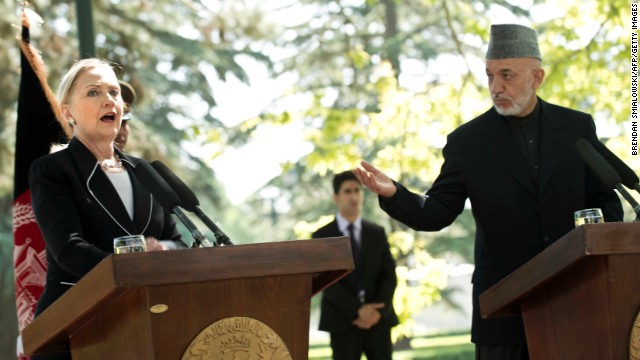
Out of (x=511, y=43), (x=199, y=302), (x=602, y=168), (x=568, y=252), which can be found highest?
(x=511, y=43)

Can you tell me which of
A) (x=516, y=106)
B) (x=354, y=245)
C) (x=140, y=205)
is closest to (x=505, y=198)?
(x=516, y=106)

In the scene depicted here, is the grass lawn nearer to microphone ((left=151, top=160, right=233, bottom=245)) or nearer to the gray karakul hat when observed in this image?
the gray karakul hat

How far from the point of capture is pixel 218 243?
3.82 meters

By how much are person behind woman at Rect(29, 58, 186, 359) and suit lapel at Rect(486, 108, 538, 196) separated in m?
1.51

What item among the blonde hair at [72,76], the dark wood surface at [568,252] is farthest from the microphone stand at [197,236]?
the dark wood surface at [568,252]

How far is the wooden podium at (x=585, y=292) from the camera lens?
157 inches

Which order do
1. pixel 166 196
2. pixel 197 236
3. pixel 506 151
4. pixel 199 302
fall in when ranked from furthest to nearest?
pixel 506 151 < pixel 166 196 < pixel 197 236 < pixel 199 302

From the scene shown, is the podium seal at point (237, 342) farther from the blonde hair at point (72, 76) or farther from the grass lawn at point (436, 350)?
the grass lawn at point (436, 350)

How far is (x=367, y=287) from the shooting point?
31.3 feet

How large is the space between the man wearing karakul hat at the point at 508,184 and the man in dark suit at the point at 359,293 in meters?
4.10

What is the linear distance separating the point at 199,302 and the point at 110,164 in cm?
123

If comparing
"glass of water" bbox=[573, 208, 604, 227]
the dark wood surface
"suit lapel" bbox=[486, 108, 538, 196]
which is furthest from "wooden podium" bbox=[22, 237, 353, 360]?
"suit lapel" bbox=[486, 108, 538, 196]

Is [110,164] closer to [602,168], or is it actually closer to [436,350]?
[602,168]

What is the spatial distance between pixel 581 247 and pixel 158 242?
153 cm
